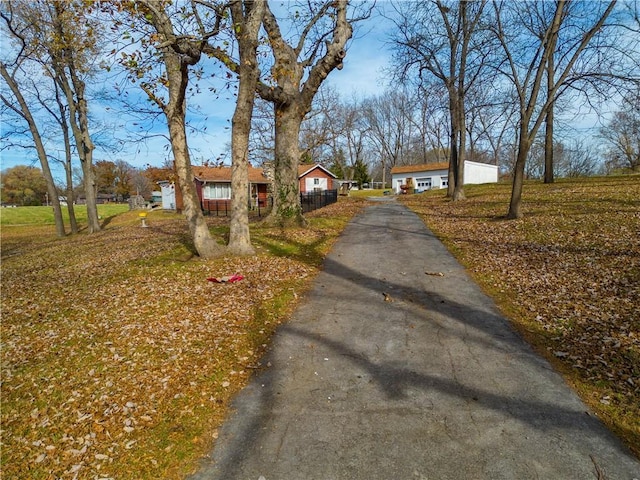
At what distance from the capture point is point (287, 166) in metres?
12.2

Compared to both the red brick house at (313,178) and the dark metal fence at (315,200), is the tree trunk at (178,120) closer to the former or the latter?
the dark metal fence at (315,200)

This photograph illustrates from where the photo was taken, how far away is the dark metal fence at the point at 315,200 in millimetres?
21203

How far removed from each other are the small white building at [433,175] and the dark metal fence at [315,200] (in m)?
22.0

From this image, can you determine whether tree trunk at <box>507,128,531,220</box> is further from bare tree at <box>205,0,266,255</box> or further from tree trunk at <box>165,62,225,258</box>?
tree trunk at <box>165,62,225,258</box>

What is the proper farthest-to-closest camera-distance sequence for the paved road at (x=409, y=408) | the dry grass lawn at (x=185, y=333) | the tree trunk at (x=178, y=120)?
the tree trunk at (x=178, y=120) < the dry grass lawn at (x=185, y=333) < the paved road at (x=409, y=408)

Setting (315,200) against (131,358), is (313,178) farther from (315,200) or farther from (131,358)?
(131,358)

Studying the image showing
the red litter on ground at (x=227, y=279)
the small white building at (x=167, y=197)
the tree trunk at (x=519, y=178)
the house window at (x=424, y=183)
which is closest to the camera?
the red litter on ground at (x=227, y=279)

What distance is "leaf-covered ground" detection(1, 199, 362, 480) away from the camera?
289 cm

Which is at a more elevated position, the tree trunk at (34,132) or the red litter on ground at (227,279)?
the tree trunk at (34,132)

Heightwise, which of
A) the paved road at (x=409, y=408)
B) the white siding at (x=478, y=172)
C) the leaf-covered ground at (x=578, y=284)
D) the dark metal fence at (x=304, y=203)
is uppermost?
the white siding at (x=478, y=172)

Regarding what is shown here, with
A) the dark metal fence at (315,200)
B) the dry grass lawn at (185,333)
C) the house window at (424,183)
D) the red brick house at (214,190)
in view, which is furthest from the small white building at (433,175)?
Answer: the dry grass lawn at (185,333)

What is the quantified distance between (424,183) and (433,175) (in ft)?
5.16

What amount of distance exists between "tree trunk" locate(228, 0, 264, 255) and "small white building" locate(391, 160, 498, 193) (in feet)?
128

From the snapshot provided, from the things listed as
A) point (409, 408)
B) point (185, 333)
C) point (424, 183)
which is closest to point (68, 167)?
point (185, 333)
